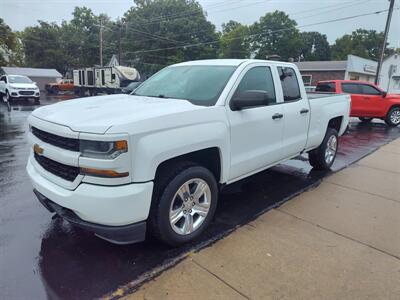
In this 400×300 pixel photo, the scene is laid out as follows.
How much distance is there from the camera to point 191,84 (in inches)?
149

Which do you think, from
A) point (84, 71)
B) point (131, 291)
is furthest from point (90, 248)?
point (84, 71)

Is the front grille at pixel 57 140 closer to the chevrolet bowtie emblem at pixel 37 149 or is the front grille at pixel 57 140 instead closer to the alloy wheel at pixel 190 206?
the chevrolet bowtie emblem at pixel 37 149

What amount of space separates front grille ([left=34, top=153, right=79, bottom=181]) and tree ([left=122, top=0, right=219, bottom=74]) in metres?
42.9

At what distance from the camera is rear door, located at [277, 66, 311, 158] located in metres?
4.39

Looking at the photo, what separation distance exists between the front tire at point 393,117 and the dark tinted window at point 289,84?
1082 centimetres

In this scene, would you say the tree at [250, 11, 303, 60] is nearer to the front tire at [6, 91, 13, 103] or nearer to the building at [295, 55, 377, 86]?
the building at [295, 55, 377, 86]

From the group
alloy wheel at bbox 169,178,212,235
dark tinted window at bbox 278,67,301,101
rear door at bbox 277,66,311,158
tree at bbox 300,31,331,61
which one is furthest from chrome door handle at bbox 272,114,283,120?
tree at bbox 300,31,331,61

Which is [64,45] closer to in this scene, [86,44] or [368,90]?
[86,44]

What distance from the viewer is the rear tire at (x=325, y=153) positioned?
5688 mm

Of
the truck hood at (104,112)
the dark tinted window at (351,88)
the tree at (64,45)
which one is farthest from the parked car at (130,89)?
the tree at (64,45)

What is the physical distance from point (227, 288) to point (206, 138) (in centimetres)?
137

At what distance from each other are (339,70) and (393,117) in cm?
2405

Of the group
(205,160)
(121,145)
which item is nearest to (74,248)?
(121,145)

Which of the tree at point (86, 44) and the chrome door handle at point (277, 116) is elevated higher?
the tree at point (86, 44)
